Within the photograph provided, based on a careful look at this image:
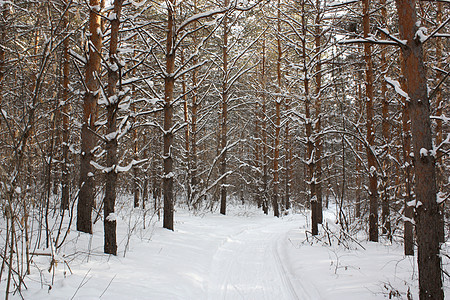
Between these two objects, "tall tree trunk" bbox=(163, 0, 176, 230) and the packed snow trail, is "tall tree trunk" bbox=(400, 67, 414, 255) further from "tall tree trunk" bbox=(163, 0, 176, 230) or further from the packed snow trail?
"tall tree trunk" bbox=(163, 0, 176, 230)

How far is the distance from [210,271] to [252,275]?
784mm

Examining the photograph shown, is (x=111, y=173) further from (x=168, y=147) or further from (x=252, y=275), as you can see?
(x=168, y=147)

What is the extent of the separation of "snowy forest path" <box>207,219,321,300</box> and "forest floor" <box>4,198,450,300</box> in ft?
0.05

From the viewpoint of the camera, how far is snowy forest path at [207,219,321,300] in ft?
14.0

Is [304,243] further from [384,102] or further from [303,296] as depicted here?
[384,102]

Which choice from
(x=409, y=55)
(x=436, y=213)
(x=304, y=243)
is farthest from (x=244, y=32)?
(x=436, y=213)

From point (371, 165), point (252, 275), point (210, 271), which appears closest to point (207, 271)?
point (210, 271)

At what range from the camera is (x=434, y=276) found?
118 inches

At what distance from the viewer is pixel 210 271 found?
17.1 feet

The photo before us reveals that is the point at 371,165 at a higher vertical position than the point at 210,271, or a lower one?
higher

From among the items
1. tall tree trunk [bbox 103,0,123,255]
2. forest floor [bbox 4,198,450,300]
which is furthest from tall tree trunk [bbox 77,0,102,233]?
tall tree trunk [bbox 103,0,123,255]

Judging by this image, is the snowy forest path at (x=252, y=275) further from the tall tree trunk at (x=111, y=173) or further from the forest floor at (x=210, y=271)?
the tall tree trunk at (x=111, y=173)

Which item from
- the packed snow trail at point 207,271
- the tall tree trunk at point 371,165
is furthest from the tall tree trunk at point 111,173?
the tall tree trunk at point 371,165

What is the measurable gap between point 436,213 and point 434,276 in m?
0.67
